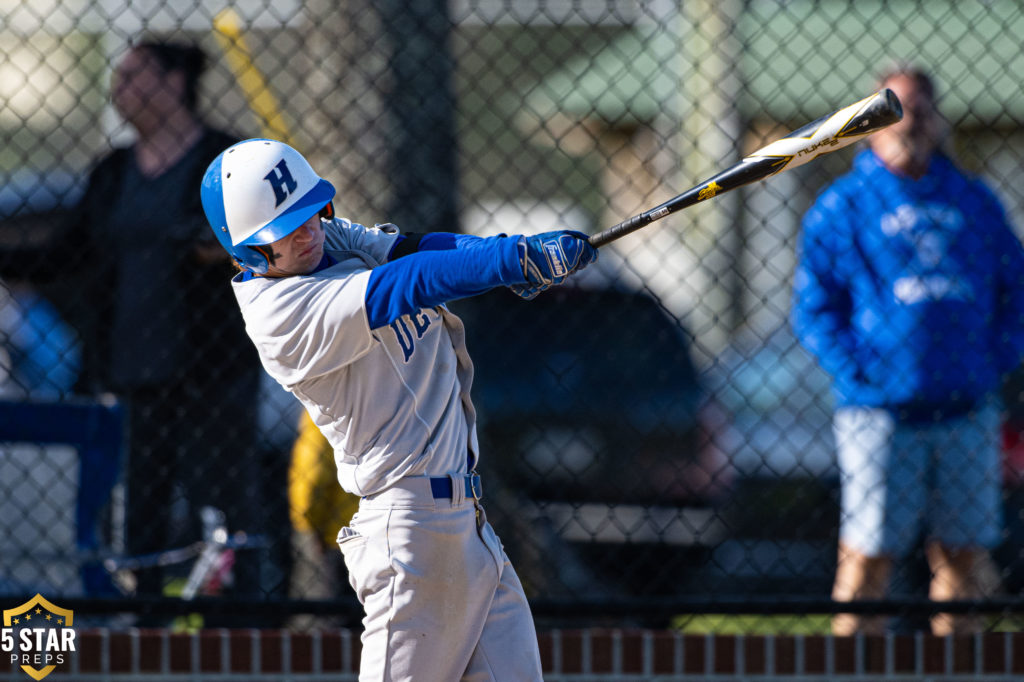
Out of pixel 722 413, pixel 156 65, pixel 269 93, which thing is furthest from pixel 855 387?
pixel 156 65

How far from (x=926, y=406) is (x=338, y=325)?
7.07ft

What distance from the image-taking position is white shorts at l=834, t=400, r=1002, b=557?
362 cm

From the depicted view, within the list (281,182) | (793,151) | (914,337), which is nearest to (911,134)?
(914,337)

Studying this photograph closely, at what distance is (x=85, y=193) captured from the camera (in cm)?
385

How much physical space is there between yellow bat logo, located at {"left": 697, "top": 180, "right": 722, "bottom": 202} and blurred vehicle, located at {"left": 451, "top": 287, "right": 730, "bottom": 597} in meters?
2.29

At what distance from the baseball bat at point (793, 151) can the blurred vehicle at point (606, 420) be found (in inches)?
88.9

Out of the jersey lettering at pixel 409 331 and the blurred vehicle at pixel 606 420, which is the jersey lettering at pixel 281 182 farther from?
the blurred vehicle at pixel 606 420

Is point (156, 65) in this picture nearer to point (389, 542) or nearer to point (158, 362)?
point (158, 362)

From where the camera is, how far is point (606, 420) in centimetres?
502

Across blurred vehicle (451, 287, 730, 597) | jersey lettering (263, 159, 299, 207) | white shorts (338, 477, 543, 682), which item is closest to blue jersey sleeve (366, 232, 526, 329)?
jersey lettering (263, 159, 299, 207)

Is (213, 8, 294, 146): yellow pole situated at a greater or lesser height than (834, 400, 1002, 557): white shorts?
greater

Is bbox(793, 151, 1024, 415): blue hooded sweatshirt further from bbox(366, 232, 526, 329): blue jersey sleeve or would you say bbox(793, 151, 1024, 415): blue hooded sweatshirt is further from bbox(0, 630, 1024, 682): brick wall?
bbox(366, 232, 526, 329): blue jersey sleeve

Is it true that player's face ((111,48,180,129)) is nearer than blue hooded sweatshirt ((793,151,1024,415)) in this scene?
No

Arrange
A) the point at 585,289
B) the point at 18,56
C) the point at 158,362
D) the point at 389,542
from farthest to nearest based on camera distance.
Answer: the point at 18,56, the point at 585,289, the point at 158,362, the point at 389,542
